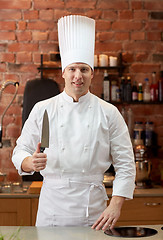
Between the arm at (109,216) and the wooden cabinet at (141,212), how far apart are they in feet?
3.86

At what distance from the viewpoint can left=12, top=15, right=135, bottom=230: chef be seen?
6.97 ft

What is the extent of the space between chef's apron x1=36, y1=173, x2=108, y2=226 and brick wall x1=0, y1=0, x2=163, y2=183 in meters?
1.67

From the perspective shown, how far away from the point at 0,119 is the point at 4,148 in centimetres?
27

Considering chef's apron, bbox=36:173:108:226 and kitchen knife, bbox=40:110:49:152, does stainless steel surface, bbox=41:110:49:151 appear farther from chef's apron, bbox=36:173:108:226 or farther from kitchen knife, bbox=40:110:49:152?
chef's apron, bbox=36:173:108:226

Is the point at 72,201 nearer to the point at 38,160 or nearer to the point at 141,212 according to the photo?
the point at 38,160

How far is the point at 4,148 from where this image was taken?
3.78m

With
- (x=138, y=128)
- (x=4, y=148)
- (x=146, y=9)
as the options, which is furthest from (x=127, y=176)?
(x=146, y=9)

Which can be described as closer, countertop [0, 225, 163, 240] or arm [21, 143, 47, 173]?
countertop [0, 225, 163, 240]

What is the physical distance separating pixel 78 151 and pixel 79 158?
0.04 meters

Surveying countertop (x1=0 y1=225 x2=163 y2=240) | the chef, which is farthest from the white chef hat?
countertop (x1=0 y1=225 x2=163 y2=240)

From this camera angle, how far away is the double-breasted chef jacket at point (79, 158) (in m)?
2.12

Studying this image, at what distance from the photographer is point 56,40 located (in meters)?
3.83

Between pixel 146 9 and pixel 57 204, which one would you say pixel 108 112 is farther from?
pixel 146 9

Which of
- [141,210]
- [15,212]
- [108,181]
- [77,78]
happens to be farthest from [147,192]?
[77,78]
